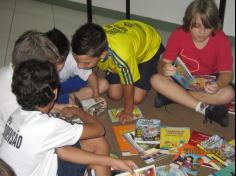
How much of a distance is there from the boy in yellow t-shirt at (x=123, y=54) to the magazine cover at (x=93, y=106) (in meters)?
0.12

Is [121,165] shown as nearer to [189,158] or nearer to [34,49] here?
[189,158]

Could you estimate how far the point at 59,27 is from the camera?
3.25 m

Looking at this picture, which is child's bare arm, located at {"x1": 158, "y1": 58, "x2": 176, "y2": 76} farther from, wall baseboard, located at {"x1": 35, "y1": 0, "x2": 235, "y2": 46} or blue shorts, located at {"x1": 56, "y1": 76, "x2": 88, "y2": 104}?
wall baseboard, located at {"x1": 35, "y1": 0, "x2": 235, "y2": 46}

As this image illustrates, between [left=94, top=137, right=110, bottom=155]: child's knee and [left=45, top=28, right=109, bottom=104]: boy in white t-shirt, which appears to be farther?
[left=45, top=28, right=109, bottom=104]: boy in white t-shirt

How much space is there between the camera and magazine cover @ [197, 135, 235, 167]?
1.64 m

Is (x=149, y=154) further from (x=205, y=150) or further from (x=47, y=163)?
(x=47, y=163)

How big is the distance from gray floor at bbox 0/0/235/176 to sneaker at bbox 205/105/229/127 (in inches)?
1.6

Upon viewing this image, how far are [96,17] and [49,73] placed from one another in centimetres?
231

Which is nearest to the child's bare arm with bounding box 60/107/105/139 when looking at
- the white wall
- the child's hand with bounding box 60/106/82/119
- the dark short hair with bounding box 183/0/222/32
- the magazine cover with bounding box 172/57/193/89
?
the child's hand with bounding box 60/106/82/119

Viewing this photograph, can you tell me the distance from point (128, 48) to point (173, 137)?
0.51m

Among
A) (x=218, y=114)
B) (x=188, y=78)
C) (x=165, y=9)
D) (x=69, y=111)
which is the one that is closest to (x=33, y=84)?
(x=69, y=111)

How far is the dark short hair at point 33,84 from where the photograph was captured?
1244 millimetres

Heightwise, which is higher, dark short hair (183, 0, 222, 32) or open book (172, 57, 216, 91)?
dark short hair (183, 0, 222, 32)

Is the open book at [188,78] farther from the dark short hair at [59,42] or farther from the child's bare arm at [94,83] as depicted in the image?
the dark short hair at [59,42]
